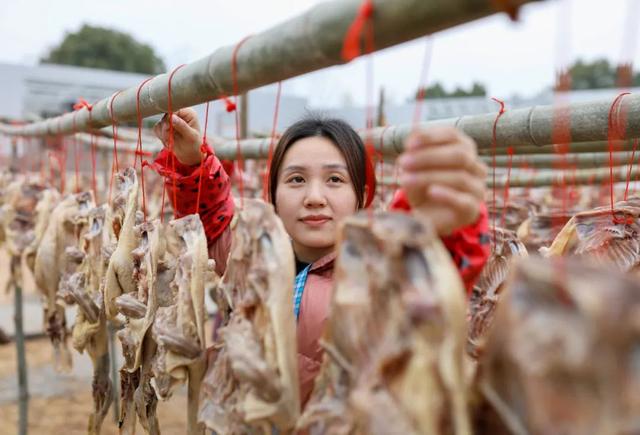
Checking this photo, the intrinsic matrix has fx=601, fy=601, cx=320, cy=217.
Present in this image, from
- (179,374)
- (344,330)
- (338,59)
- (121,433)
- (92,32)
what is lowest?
(121,433)

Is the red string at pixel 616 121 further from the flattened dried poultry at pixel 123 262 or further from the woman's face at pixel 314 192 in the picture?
the flattened dried poultry at pixel 123 262

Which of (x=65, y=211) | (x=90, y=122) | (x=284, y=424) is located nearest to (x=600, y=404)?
(x=284, y=424)

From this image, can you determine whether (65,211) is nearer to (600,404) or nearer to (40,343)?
(600,404)

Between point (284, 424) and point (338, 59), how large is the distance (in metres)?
0.73

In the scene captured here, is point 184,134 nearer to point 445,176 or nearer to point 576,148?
point 445,176

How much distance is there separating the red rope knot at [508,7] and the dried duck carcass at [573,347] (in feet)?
1.15

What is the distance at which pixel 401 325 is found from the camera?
3.02 feet

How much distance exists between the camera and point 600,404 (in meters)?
0.78

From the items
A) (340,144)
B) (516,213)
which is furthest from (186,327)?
(516,213)

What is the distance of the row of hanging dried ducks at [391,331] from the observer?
784 millimetres

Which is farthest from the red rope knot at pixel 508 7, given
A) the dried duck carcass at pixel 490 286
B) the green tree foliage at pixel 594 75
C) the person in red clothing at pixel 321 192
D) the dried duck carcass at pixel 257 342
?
the green tree foliage at pixel 594 75

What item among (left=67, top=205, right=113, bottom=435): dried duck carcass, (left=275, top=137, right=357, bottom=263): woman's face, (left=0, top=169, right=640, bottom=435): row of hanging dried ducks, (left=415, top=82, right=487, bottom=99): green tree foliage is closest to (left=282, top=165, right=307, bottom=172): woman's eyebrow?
(left=275, top=137, right=357, bottom=263): woman's face

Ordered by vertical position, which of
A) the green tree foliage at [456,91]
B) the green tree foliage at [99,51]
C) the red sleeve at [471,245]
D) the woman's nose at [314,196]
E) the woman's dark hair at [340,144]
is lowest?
the red sleeve at [471,245]

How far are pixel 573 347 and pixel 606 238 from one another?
46.7 inches
